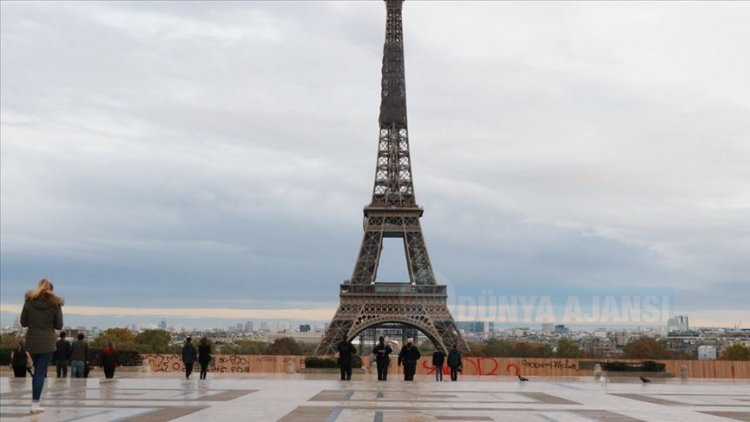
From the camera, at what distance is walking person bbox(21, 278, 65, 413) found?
1238 cm

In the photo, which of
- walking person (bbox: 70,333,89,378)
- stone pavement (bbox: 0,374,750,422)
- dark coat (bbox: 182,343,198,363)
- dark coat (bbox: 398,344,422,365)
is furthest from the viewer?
dark coat (bbox: 398,344,422,365)

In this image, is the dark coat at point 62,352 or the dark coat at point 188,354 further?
the dark coat at point 188,354

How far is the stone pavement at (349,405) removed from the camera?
504 inches

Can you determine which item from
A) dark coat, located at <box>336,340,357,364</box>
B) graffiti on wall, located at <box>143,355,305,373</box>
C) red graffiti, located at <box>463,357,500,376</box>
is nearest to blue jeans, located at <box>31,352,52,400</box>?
dark coat, located at <box>336,340,357,364</box>

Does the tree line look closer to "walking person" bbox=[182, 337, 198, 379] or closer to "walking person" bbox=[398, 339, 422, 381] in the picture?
"walking person" bbox=[398, 339, 422, 381]

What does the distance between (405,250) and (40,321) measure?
64973 mm

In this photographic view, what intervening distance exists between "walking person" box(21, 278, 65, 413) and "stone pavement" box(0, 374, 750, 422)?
619 mm

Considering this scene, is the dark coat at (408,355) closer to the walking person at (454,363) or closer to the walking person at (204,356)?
the walking person at (454,363)

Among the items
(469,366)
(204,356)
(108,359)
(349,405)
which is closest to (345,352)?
(204,356)

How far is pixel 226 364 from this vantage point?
47281 mm

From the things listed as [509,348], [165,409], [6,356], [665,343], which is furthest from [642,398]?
[665,343]

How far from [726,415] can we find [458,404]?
186 inches

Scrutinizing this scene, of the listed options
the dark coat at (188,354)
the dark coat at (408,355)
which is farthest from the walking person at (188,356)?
the dark coat at (408,355)

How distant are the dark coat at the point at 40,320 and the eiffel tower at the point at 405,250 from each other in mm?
56114
